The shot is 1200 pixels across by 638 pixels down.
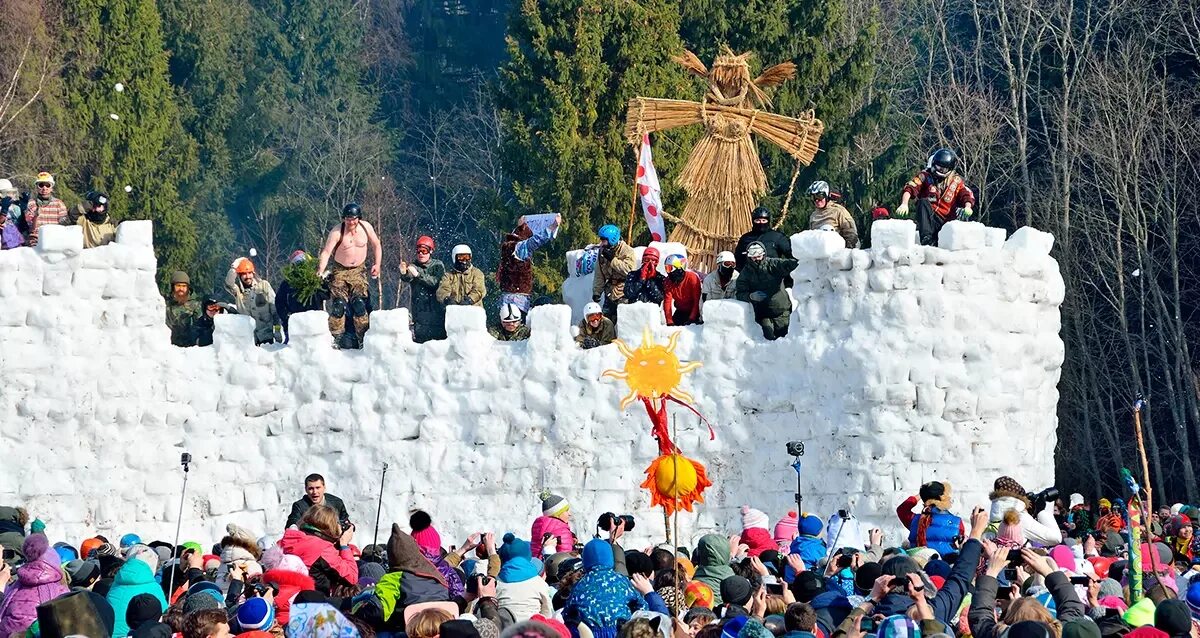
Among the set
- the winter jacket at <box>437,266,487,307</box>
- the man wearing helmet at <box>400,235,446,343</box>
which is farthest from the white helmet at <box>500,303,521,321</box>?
the man wearing helmet at <box>400,235,446,343</box>

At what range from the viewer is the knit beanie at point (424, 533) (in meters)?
16.9

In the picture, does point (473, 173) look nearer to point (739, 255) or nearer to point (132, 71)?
point (132, 71)

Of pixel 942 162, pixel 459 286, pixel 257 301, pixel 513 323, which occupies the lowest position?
pixel 513 323

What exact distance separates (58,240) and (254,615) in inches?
386

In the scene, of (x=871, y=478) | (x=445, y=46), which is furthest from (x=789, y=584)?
(x=445, y=46)

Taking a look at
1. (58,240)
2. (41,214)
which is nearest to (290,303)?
(58,240)

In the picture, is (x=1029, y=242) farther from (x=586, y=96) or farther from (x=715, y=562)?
(x=586, y=96)

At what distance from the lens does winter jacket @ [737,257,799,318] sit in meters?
21.5

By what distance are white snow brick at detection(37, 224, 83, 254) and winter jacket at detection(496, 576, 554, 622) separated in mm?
8992

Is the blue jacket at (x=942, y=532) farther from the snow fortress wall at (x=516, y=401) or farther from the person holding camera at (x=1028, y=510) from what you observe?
the snow fortress wall at (x=516, y=401)

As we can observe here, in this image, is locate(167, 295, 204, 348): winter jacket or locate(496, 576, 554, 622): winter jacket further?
locate(167, 295, 204, 348): winter jacket

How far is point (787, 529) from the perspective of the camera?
1934 cm

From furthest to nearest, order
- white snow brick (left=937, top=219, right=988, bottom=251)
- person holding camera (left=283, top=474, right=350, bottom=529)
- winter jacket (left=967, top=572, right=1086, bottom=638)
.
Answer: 1. white snow brick (left=937, top=219, right=988, bottom=251)
2. person holding camera (left=283, top=474, right=350, bottom=529)
3. winter jacket (left=967, top=572, right=1086, bottom=638)

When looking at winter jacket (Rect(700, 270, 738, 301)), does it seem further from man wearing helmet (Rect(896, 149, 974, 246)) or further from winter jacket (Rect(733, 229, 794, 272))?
man wearing helmet (Rect(896, 149, 974, 246))
